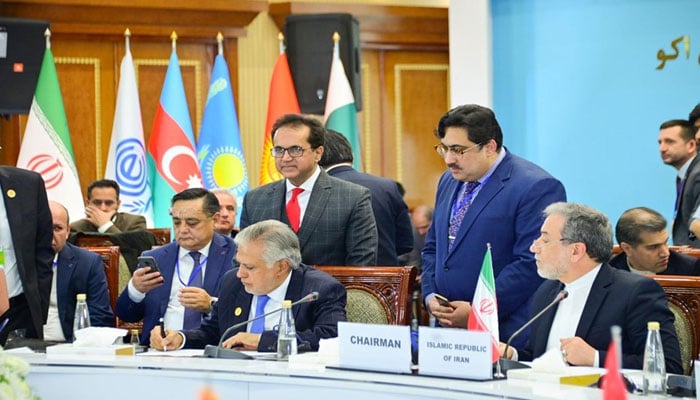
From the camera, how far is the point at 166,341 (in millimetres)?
4090

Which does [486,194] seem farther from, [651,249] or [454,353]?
[454,353]

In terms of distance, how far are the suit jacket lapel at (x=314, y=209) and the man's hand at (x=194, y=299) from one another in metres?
0.44

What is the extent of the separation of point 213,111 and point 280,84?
50cm

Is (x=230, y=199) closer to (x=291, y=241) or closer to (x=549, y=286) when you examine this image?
(x=291, y=241)

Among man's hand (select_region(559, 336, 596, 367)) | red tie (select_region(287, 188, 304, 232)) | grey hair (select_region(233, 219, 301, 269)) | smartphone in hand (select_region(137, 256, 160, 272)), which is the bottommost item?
man's hand (select_region(559, 336, 596, 367))

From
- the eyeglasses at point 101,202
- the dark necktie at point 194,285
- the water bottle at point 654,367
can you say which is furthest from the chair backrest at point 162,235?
the water bottle at point 654,367

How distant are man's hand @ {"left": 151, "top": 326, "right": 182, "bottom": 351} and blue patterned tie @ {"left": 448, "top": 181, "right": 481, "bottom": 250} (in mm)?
1019

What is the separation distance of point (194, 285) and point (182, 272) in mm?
104

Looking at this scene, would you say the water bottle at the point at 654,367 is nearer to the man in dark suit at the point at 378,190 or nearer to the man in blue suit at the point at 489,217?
the man in blue suit at the point at 489,217

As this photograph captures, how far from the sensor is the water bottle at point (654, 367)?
2.85 meters

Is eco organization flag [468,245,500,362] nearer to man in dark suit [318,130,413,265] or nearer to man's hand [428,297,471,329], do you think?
man's hand [428,297,471,329]

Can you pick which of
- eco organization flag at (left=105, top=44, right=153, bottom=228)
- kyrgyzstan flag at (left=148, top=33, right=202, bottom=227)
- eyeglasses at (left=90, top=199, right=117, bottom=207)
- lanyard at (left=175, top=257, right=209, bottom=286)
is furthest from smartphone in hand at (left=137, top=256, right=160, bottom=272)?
kyrgyzstan flag at (left=148, top=33, right=202, bottom=227)

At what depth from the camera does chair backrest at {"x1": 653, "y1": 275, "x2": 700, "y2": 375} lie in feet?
12.1

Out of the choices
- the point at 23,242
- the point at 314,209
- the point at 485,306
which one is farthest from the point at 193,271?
the point at 485,306
